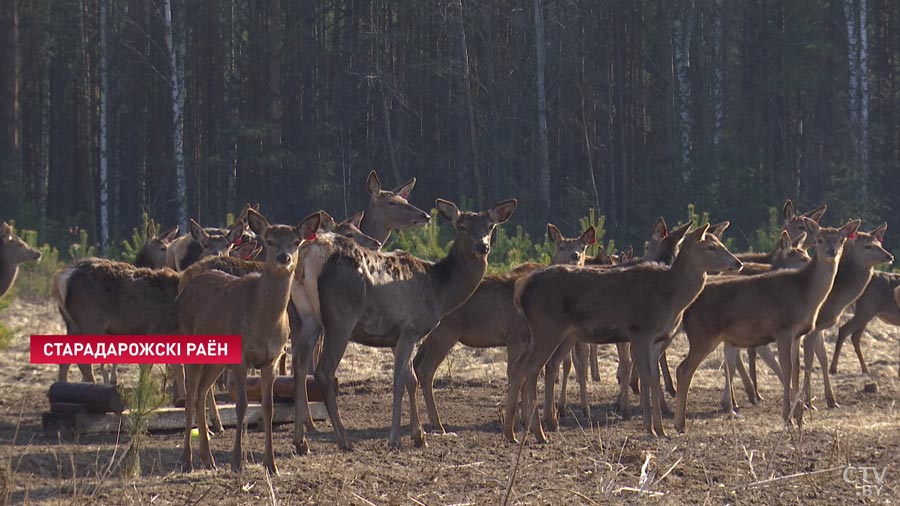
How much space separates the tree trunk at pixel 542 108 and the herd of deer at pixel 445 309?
19.8 metres

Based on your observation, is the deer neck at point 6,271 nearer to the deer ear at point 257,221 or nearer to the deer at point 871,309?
the deer ear at point 257,221

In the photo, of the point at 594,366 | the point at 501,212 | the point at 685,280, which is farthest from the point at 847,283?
the point at 501,212

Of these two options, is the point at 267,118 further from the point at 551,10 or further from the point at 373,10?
the point at 551,10

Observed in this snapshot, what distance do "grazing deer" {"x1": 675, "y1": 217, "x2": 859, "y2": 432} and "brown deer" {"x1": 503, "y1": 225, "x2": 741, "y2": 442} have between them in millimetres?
779

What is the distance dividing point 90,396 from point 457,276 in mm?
3668

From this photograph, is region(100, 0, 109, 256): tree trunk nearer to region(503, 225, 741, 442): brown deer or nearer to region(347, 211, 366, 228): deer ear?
region(347, 211, 366, 228): deer ear

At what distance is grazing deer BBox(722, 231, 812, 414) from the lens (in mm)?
14805

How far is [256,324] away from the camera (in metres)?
10.2

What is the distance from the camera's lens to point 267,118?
38406 mm

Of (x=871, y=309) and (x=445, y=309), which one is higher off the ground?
(x=445, y=309)

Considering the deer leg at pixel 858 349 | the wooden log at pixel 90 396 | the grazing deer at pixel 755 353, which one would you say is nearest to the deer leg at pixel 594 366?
the grazing deer at pixel 755 353

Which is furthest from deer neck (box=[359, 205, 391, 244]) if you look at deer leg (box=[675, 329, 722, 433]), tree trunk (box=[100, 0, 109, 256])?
tree trunk (box=[100, 0, 109, 256])

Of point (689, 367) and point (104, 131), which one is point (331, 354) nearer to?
point (689, 367)

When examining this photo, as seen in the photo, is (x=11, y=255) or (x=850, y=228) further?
(x=11, y=255)
